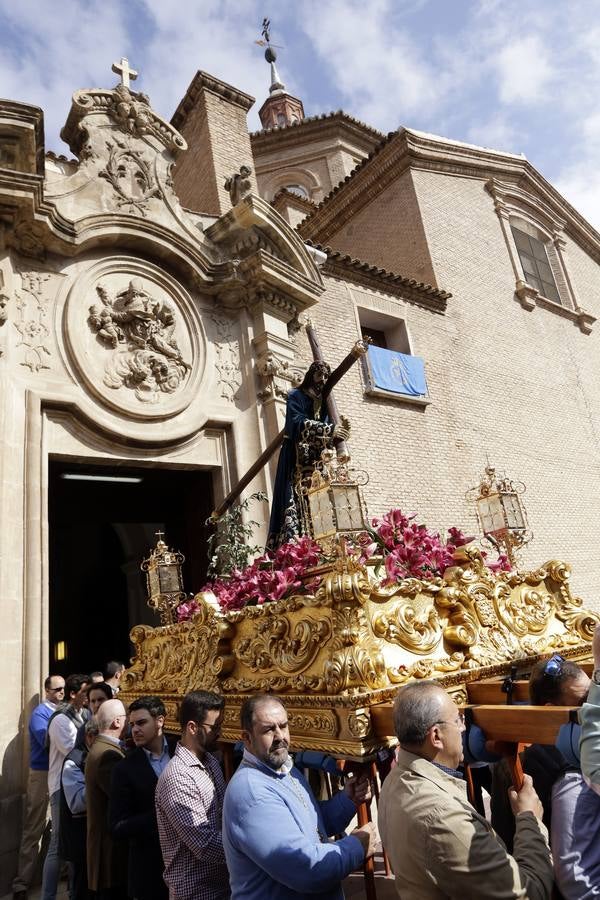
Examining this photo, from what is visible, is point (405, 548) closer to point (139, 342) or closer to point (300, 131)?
point (139, 342)

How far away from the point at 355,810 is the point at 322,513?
1.46m

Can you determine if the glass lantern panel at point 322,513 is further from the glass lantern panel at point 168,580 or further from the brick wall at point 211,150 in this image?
the brick wall at point 211,150

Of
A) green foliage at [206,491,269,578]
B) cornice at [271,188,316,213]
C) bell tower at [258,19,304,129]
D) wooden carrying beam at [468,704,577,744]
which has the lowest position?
wooden carrying beam at [468,704,577,744]

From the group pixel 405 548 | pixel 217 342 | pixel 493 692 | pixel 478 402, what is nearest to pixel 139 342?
pixel 217 342

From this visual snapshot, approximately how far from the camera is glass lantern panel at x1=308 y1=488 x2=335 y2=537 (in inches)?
131

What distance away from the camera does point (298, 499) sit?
4.69 m

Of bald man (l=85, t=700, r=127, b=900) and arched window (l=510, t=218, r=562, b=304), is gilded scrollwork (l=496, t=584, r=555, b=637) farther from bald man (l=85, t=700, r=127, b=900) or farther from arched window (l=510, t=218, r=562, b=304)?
arched window (l=510, t=218, r=562, b=304)

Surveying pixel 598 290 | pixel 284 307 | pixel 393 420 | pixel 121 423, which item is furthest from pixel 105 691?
pixel 598 290

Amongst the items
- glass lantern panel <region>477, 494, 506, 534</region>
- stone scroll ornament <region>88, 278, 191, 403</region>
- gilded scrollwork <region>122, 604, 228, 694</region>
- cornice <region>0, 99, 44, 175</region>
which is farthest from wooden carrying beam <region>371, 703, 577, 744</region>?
cornice <region>0, 99, 44, 175</region>

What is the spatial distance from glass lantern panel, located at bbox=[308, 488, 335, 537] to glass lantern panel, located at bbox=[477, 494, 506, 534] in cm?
164

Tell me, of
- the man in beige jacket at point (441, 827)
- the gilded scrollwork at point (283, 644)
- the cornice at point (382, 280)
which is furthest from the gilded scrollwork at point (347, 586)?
the cornice at point (382, 280)

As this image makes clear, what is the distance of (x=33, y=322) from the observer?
21.5 ft

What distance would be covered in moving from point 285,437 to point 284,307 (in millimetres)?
3904

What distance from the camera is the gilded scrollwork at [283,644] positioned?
2740 millimetres
